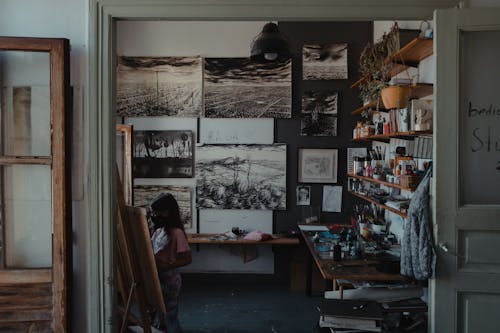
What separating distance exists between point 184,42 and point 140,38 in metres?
0.62

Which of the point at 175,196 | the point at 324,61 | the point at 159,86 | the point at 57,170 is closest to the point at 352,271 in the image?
the point at 57,170

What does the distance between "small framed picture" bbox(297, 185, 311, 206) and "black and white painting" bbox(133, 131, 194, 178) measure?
1525 mm

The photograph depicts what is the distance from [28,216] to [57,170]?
0.34 metres

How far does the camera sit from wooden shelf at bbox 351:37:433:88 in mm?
3322

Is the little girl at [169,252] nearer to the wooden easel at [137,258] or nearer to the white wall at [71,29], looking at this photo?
the wooden easel at [137,258]

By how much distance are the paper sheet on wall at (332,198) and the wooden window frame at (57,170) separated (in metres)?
4.03

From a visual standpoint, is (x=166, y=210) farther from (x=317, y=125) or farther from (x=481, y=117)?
(x=317, y=125)

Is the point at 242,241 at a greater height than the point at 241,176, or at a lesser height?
lesser

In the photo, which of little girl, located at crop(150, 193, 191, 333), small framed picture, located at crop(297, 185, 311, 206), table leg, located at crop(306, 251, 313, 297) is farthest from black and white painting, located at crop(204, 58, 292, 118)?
little girl, located at crop(150, 193, 191, 333)

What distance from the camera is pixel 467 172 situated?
2.21 meters

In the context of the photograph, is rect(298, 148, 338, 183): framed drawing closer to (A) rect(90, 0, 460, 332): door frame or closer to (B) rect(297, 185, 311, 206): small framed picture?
(B) rect(297, 185, 311, 206): small framed picture

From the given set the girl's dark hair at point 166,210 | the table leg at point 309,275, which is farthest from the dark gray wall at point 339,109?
the girl's dark hair at point 166,210

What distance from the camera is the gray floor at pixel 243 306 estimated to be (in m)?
4.24

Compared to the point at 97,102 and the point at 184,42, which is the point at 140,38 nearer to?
the point at 184,42
